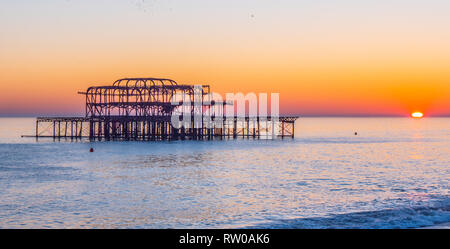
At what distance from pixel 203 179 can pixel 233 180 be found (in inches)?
70.7

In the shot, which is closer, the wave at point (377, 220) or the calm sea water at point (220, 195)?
the wave at point (377, 220)

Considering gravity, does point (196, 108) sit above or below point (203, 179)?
above

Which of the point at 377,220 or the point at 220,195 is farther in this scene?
the point at 220,195

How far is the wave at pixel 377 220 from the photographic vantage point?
14062 mm

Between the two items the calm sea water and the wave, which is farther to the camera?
the calm sea water

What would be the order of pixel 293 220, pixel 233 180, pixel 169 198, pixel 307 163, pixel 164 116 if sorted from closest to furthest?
pixel 293 220 → pixel 169 198 → pixel 233 180 → pixel 307 163 → pixel 164 116

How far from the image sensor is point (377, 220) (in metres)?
14.9

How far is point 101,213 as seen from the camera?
1655 centimetres

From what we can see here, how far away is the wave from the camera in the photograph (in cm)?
1406

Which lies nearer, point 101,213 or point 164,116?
point 101,213
